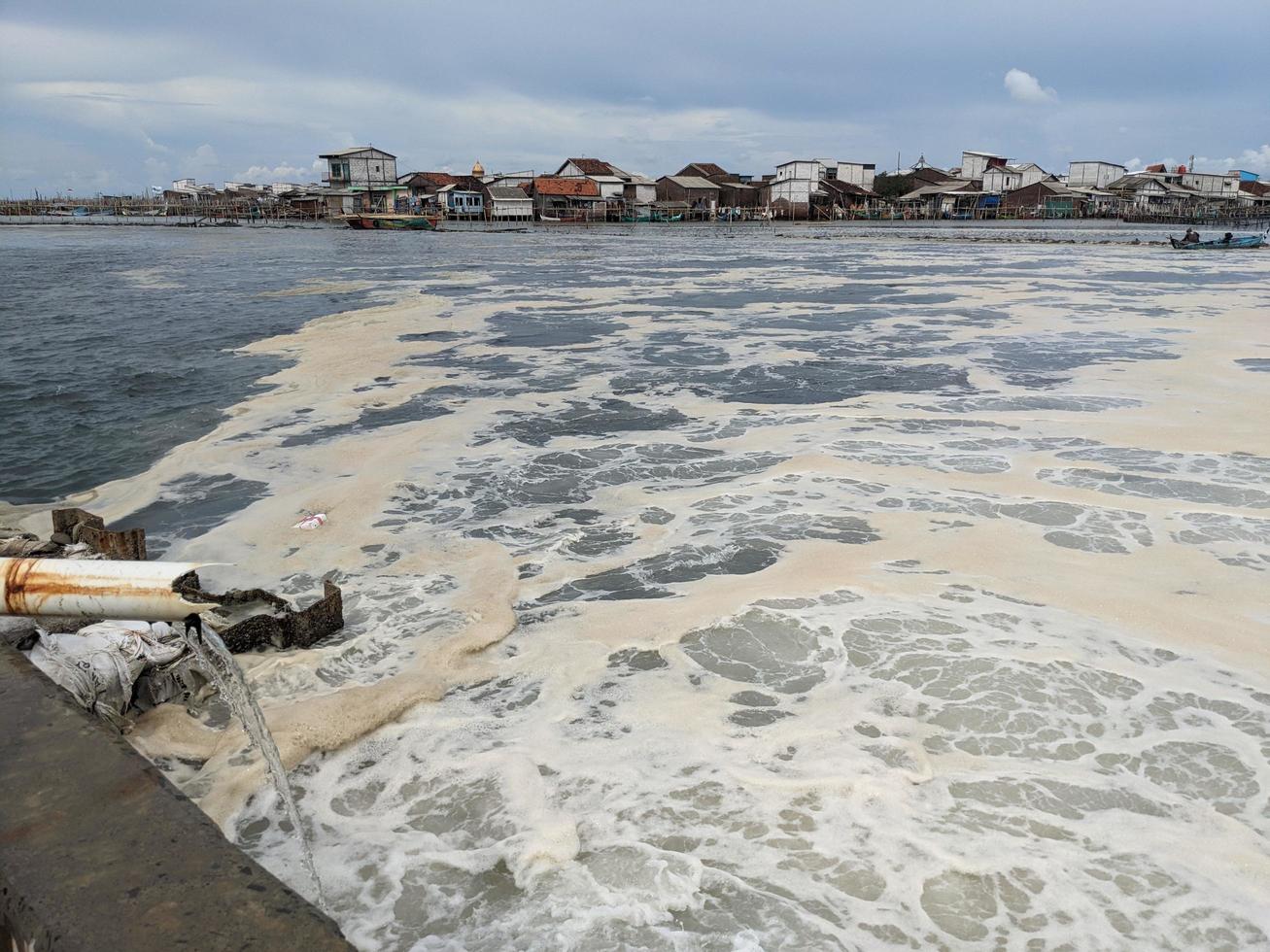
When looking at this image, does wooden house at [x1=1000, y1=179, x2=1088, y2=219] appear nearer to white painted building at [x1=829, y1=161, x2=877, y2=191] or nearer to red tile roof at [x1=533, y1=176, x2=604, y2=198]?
white painted building at [x1=829, y1=161, x2=877, y2=191]

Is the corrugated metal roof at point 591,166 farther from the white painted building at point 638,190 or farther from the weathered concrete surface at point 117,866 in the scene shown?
the weathered concrete surface at point 117,866

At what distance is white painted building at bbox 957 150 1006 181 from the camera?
366 feet

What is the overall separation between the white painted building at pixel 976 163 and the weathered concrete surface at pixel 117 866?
125 m

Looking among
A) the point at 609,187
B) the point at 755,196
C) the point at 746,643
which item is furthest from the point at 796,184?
the point at 746,643

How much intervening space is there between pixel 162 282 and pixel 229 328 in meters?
13.8

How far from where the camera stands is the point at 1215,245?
46312mm

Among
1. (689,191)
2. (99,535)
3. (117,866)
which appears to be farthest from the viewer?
(689,191)

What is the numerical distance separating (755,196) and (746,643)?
104445 mm

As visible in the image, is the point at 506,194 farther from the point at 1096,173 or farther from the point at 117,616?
the point at 117,616

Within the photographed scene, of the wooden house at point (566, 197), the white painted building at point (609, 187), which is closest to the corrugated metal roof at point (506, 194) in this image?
the wooden house at point (566, 197)

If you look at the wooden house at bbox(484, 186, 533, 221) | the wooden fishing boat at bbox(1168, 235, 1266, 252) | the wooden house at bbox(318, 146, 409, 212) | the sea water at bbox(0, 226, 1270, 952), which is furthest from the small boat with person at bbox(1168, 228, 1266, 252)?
the wooden house at bbox(318, 146, 409, 212)

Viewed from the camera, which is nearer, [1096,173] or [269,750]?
[269,750]

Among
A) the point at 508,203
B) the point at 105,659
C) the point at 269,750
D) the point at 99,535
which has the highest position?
the point at 508,203

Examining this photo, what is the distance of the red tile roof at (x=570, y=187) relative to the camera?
91.6 metres
